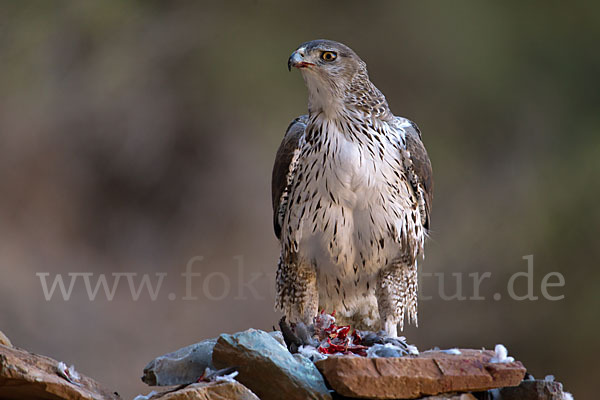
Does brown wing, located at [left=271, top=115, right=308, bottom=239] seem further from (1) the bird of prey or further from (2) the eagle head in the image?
(2) the eagle head

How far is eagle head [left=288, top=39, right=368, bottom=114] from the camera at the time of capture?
8.62ft

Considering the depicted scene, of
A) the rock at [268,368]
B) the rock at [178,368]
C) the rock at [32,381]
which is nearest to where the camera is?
the rock at [32,381]

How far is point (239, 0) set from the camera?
16.2 feet

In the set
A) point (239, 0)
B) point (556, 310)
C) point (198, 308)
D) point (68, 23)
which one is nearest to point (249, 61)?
point (239, 0)

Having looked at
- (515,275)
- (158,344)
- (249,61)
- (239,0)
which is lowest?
(158,344)

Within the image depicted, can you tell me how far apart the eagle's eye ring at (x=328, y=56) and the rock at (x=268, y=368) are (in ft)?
3.74

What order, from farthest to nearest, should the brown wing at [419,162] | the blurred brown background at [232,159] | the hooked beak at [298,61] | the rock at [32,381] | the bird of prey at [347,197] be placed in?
the blurred brown background at [232,159] → the brown wing at [419,162] → the bird of prey at [347,197] → the hooked beak at [298,61] → the rock at [32,381]

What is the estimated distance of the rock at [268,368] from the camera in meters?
1.83

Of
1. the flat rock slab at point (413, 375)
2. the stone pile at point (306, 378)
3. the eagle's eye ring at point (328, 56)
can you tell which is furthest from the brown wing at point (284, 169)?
the flat rock slab at point (413, 375)

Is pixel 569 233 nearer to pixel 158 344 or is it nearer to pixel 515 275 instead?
pixel 515 275

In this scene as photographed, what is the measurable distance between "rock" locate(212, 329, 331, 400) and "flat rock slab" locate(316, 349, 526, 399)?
0.16 ft

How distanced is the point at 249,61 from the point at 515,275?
222cm

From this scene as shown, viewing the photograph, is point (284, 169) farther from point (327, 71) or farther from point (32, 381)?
point (32, 381)

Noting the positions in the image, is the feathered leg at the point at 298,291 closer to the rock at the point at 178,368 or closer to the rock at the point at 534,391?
the rock at the point at 178,368
